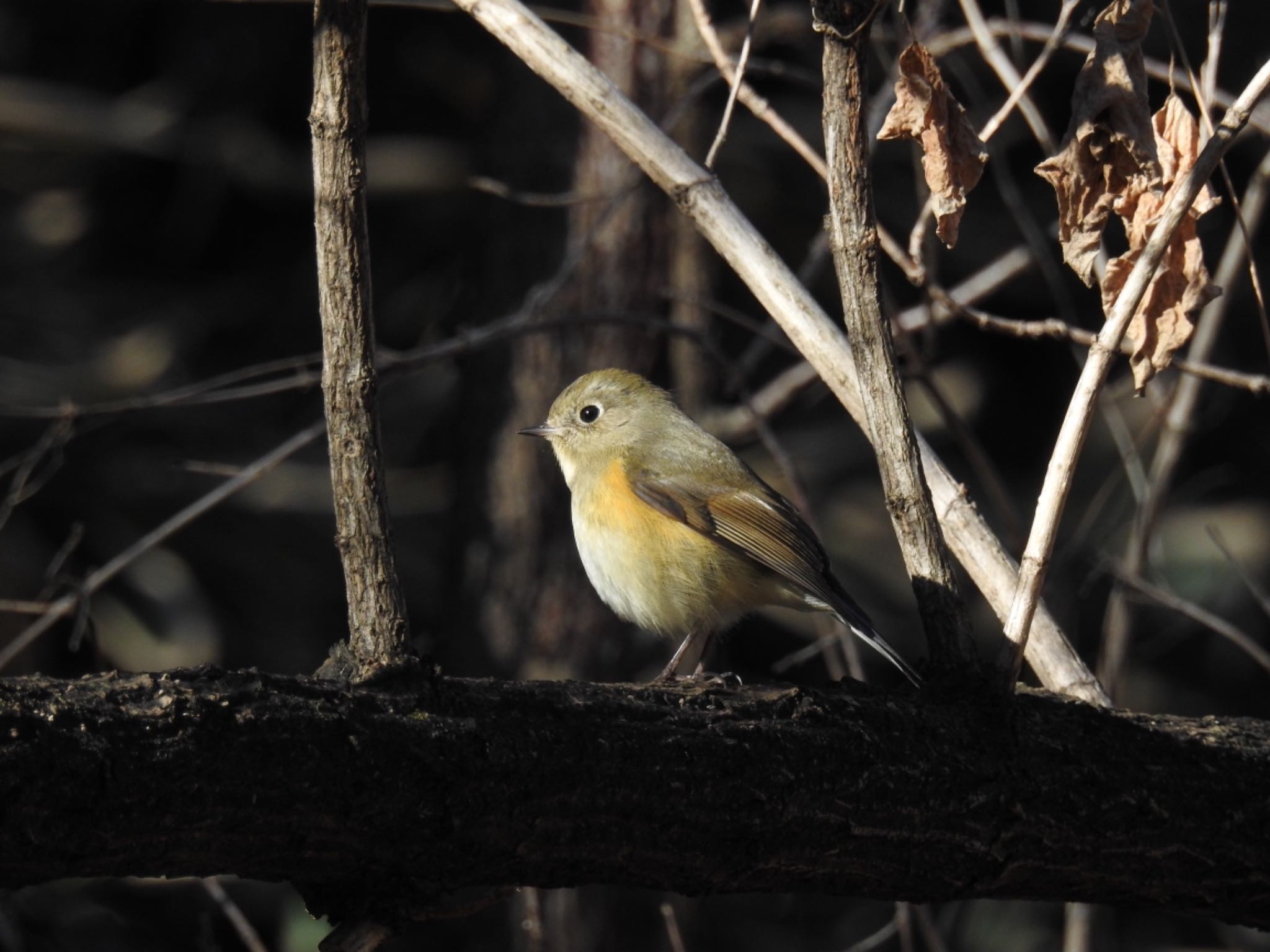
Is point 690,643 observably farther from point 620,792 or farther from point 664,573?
point 620,792

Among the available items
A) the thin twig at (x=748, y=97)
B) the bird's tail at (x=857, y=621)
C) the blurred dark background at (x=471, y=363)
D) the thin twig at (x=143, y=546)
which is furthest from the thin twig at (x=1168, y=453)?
the thin twig at (x=143, y=546)

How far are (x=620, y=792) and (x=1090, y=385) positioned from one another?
3.26 ft

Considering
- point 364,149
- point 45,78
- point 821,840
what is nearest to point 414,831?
point 821,840

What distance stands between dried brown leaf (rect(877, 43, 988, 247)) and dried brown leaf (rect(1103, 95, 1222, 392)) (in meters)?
0.30

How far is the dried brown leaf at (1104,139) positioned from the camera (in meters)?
2.42

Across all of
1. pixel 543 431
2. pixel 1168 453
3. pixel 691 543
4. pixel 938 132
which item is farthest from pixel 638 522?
pixel 938 132

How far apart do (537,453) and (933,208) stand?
3699mm

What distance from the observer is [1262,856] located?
2.65 m

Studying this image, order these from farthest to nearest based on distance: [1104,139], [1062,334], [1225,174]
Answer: [1062,334] → [1225,174] → [1104,139]

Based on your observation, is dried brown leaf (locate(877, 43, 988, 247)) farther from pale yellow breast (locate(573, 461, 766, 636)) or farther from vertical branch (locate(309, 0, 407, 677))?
pale yellow breast (locate(573, 461, 766, 636))

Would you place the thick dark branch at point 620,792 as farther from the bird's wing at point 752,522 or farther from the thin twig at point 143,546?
the thin twig at point 143,546

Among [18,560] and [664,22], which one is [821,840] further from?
[18,560]

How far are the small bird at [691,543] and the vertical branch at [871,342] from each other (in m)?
1.22

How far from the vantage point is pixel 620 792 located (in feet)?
7.36
